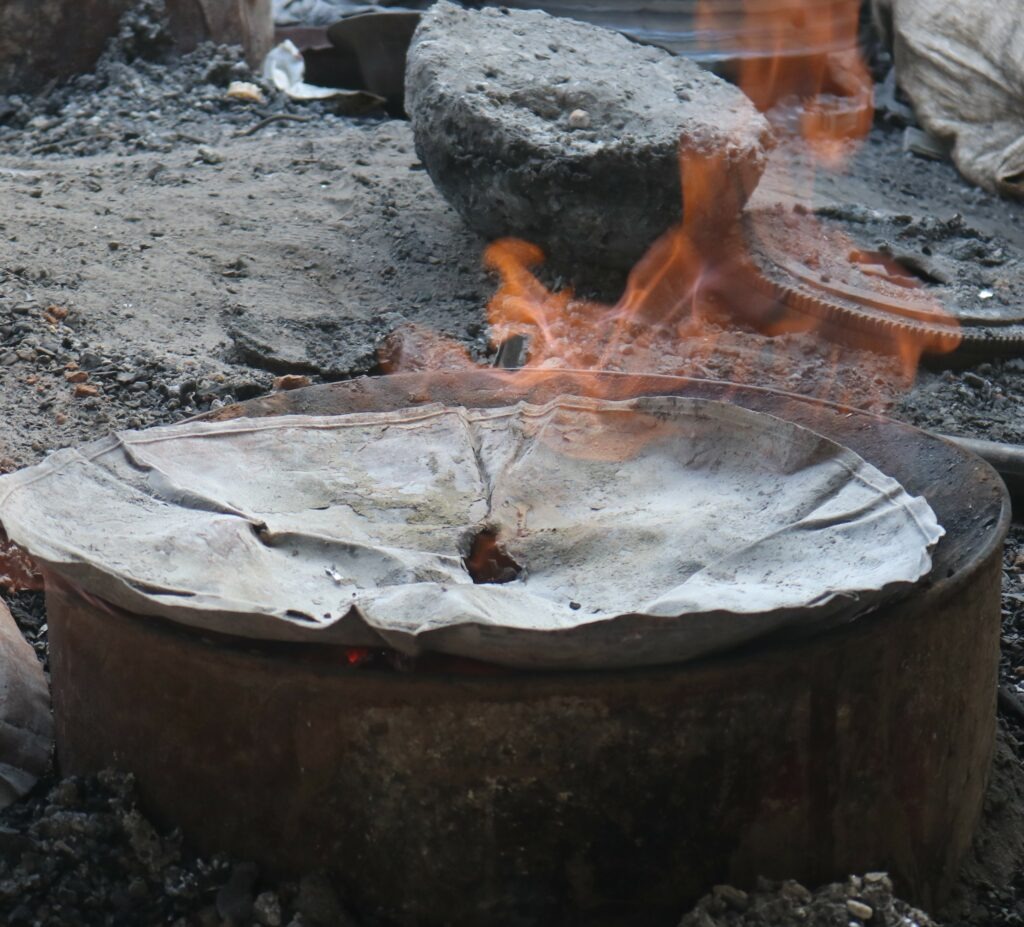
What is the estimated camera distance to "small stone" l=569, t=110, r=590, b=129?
4.57m

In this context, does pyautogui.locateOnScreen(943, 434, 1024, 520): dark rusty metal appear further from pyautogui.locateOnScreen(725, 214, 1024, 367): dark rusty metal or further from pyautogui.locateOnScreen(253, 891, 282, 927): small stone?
pyautogui.locateOnScreen(253, 891, 282, 927): small stone

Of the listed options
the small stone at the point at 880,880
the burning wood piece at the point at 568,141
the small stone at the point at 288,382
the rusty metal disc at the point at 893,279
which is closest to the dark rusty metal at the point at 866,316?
the rusty metal disc at the point at 893,279

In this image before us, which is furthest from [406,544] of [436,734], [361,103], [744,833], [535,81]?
[361,103]

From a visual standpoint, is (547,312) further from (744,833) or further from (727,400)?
(744,833)

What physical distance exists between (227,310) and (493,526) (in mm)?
2437

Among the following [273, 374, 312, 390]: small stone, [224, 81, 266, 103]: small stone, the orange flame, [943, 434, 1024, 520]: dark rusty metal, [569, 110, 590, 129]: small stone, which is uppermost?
[569, 110, 590, 129]: small stone

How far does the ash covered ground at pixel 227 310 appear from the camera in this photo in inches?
76.4

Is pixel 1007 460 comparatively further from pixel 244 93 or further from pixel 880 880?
pixel 244 93

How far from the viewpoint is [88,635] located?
6.38 feet

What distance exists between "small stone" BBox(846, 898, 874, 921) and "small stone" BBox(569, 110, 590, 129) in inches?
128

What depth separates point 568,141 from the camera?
14.7 ft

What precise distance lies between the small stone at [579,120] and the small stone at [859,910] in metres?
3.26

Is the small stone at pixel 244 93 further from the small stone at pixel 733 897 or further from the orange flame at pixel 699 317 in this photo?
the small stone at pixel 733 897

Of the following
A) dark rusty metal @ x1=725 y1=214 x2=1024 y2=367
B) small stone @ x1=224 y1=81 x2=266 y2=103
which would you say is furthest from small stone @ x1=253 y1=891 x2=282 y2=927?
small stone @ x1=224 y1=81 x2=266 y2=103
